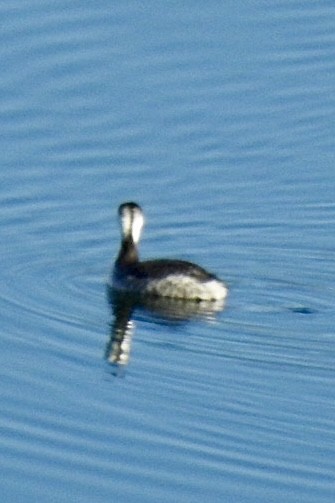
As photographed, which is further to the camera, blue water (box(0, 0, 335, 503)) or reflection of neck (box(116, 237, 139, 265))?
reflection of neck (box(116, 237, 139, 265))

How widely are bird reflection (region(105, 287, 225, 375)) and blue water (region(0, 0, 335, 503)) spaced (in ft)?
0.22

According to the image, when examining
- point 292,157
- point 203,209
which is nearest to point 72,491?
point 203,209

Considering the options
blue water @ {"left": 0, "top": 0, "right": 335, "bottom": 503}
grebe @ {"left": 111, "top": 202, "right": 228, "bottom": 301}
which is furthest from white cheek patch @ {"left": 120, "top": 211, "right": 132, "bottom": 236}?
blue water @ {"left": 0, "top": 0, "right": 335, "bottom": 503}

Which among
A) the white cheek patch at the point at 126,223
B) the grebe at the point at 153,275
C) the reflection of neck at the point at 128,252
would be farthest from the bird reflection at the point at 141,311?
the white cheek patch at the point at 126,223

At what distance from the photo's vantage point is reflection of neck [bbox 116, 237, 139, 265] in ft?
64.5

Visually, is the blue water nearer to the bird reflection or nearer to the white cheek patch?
the bird reflection

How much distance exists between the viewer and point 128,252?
1973 cm

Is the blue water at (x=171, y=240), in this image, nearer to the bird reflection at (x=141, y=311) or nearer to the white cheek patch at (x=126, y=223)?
the bird reflection at (x=141, y=311)

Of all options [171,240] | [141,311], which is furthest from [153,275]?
[171,240]

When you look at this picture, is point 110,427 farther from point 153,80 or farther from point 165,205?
point 153,80

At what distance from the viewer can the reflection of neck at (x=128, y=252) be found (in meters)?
19.7

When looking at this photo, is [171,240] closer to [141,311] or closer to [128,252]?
[128,252]

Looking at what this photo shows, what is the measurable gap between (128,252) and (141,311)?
2.11 ft

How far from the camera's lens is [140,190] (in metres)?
21.4
